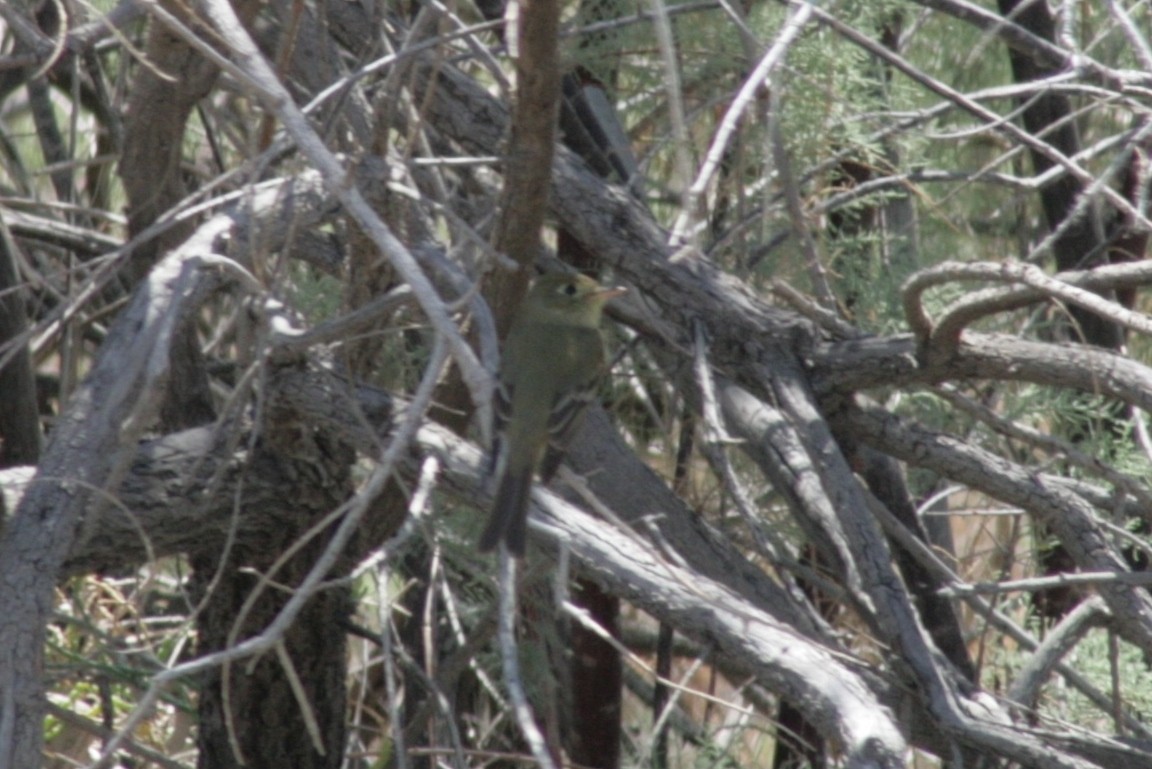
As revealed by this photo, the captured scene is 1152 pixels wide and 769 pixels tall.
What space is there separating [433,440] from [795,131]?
50.3 inches

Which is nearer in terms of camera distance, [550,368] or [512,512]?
[512,512]

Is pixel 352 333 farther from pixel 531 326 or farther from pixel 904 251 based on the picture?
pixel 904 251

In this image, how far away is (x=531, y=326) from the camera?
3.85 metres

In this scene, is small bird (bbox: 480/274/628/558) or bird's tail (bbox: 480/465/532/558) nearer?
bird's tail (bbox: 480/465/532/558)

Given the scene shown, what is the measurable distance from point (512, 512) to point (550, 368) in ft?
4.14

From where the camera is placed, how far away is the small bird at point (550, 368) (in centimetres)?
318

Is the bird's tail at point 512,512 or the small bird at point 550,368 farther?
the small bird at point 550,368


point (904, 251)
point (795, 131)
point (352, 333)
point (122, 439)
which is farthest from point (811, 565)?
point (122, 439)

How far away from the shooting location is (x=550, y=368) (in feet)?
12.1

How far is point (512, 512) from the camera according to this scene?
2465 mm

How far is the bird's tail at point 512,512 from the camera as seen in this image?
93.7 inches

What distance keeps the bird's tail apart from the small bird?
166mm

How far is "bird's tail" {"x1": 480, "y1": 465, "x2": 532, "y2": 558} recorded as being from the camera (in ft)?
7.80

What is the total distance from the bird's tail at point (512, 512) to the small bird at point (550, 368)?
17cm
